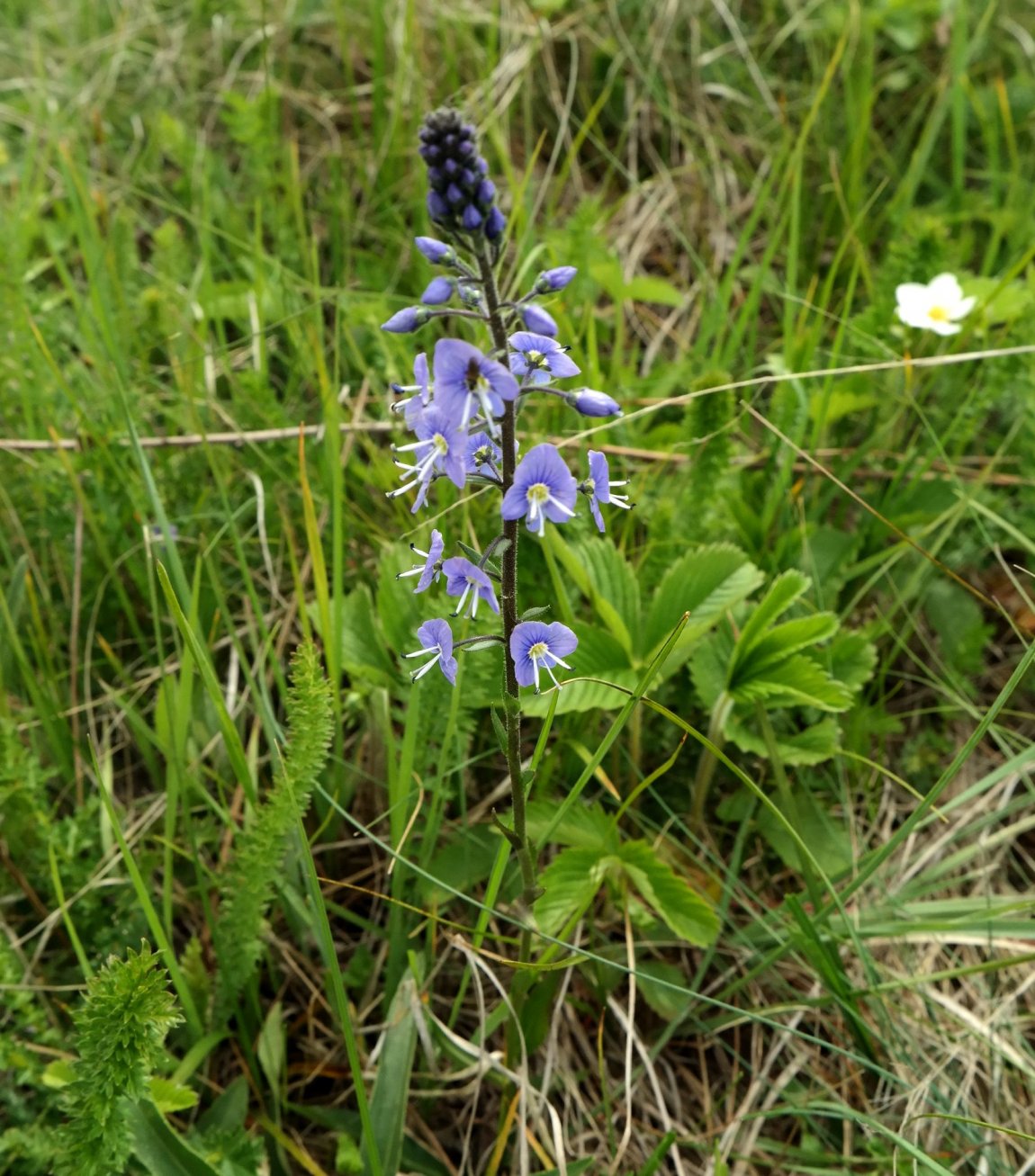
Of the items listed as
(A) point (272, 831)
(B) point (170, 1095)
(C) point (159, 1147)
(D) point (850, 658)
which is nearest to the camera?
(C) point (159, 1147)

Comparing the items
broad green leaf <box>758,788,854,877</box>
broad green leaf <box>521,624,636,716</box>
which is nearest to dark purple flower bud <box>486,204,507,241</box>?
broad green leaf <box>521,624,636,716</box>

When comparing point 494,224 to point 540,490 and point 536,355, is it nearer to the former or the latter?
point 536,355

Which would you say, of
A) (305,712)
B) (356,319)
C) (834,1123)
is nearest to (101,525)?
(356,319)

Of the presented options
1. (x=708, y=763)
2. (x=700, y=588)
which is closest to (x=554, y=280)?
(x=700, y=588)

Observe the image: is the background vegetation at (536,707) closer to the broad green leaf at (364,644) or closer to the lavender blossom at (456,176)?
the broad green leaf at (364,644)

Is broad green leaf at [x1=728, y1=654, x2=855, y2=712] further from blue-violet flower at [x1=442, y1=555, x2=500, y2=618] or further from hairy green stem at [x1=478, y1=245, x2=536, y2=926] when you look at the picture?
blue-violet flower at [x1=442, y1=555, x2=500, y2=618]
